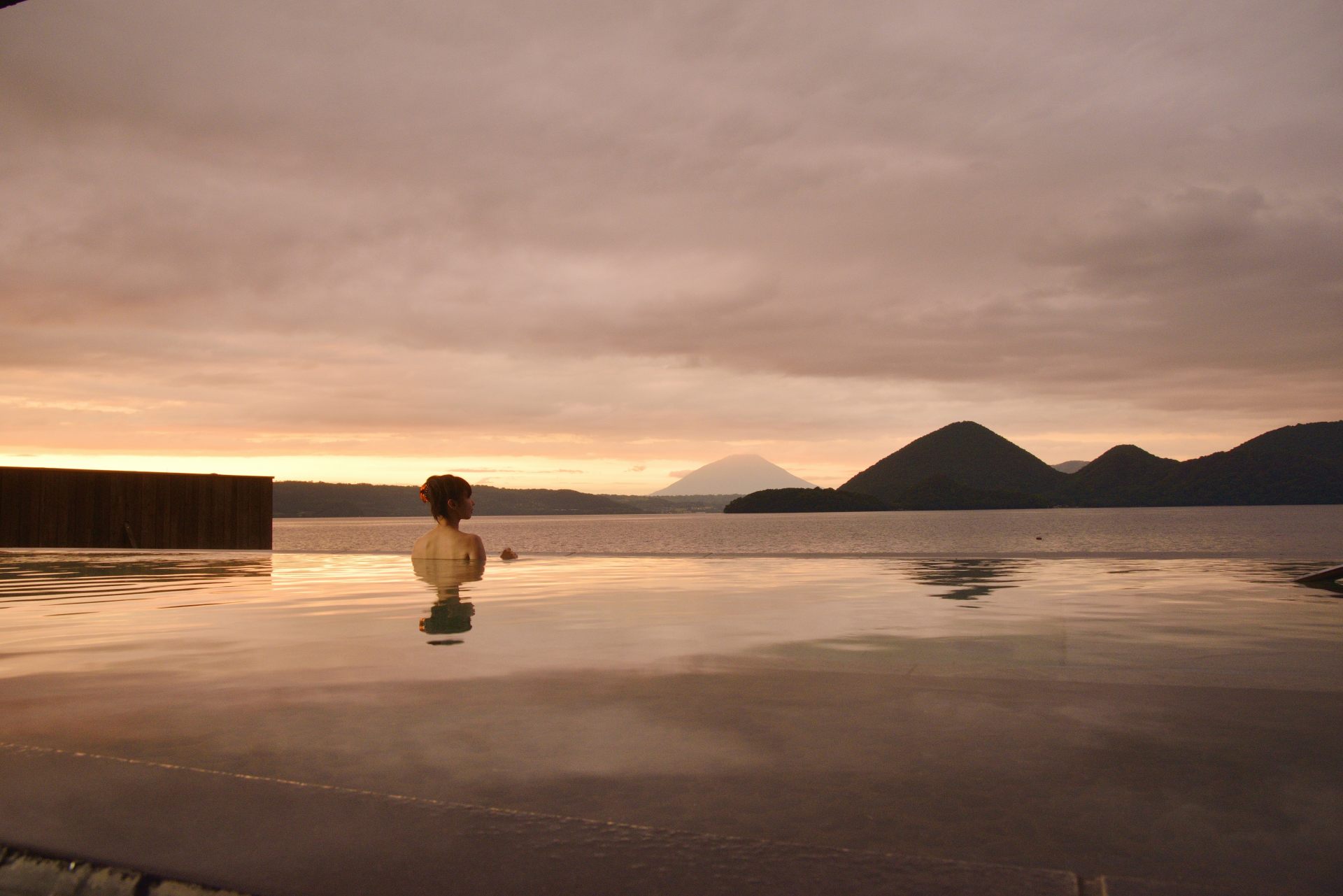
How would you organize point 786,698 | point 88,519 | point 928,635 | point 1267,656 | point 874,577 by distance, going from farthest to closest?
1. point 88,519
2. point 874,577
3. point 928,635
4. point 1267,656
5. point 786,698

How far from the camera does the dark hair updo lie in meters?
15.2

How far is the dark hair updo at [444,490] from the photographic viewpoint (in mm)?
15188

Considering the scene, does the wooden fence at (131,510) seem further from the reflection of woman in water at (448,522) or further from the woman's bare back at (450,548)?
the woman's bare back at (450,548)

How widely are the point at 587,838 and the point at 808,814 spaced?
67 centimetres

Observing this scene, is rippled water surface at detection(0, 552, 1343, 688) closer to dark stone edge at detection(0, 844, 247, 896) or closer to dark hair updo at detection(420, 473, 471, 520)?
dark hair updo at detection(420, 473, 471, 520)

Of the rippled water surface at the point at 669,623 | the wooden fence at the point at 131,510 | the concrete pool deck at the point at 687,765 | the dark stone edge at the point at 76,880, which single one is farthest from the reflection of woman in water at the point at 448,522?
the wooden fence at the point at 131,510

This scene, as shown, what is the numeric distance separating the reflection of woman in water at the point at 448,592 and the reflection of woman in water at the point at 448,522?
0.17 meters

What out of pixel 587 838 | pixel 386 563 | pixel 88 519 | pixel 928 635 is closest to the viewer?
pixel 587 838

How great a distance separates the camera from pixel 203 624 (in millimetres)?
7684

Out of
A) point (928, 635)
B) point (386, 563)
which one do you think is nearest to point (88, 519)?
point (386, 563)

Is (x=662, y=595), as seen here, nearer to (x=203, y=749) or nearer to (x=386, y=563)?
Result: (x=203, y=749)

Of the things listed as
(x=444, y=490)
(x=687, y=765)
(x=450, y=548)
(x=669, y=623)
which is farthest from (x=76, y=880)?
(x=450, y=548)

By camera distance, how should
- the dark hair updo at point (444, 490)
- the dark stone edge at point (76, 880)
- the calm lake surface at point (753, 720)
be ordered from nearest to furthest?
the dark stone edge at point (76, 880) → the calm lake surface at point (753, 720) → the dark hair updo at point (444, 490)

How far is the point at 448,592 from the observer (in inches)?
445
